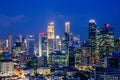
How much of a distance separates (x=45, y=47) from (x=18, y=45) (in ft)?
22.3

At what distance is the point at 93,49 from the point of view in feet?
156

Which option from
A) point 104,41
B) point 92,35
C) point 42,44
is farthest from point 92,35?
point 42,44

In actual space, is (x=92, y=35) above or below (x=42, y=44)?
above

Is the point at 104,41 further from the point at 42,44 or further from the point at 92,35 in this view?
the point at 42,44

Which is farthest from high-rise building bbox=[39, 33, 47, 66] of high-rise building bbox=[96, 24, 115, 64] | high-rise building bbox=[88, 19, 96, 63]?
high-rise building bbox=[96, 24, 115, 64]

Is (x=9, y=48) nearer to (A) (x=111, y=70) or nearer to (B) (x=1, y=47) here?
(B) (x=1, y=47)

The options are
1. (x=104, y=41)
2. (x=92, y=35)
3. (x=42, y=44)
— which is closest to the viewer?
(x=104, y=41)

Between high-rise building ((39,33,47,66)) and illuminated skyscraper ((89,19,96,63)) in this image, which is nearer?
illuminated skyscraper ((89,19,96,63))

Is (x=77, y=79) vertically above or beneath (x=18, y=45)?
beneath

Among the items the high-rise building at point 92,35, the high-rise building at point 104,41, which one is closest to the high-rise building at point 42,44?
the high-rise building at point 92,35

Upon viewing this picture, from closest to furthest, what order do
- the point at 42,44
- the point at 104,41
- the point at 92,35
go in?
the point at 104,41 → the point at 92,35 → the point at 42,44

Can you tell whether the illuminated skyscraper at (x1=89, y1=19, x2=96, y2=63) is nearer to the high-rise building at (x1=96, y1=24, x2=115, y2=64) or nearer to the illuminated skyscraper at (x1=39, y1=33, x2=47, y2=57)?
the high-rise building at (x1=96, y1=24, x2=115, y2=64)

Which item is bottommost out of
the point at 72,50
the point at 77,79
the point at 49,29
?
the point at 77,79

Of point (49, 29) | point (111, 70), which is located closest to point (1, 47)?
point (49, 29)
